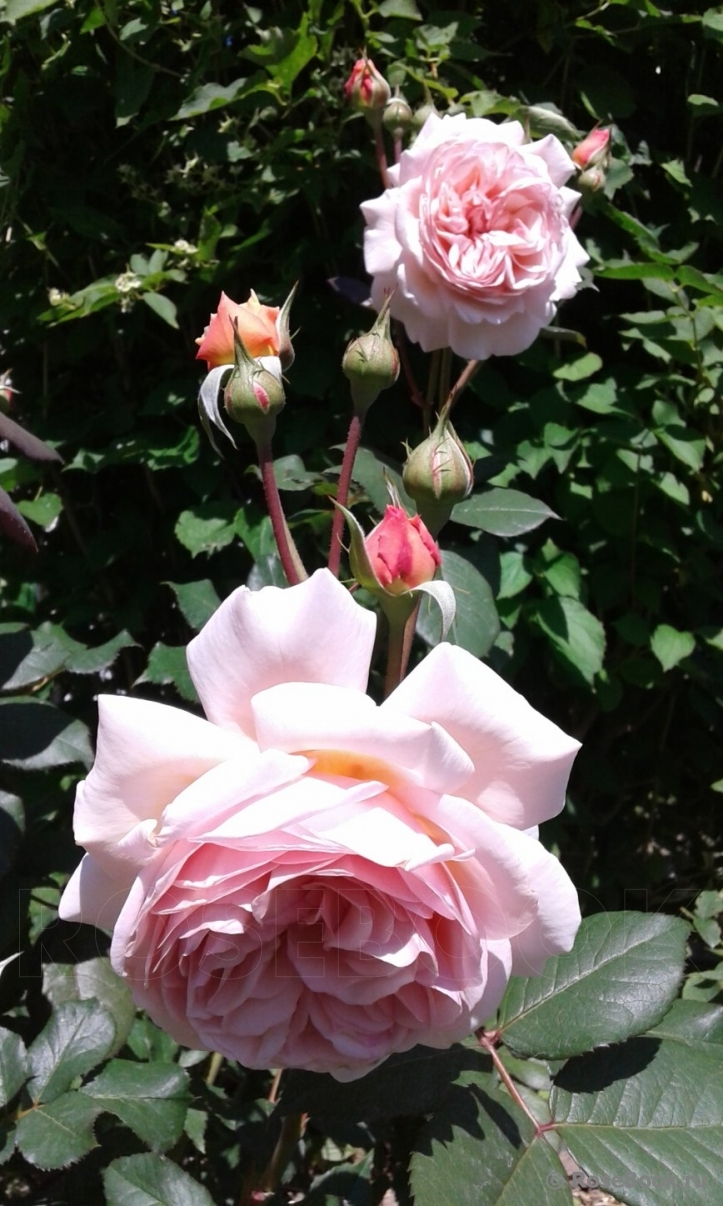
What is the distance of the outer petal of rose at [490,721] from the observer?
0.58m

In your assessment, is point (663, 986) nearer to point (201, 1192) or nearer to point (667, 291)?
point (201, 1192)

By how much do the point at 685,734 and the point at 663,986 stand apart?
1.38 metres

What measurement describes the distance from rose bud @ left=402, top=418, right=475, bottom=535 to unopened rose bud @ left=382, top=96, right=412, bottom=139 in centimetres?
80

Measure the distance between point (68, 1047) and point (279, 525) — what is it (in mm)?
605

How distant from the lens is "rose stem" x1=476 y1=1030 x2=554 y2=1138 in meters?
0.79

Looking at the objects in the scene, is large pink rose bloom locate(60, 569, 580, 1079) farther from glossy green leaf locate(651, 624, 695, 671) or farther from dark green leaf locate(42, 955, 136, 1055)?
glossy green leaf locate(651, 624, 695, 671)

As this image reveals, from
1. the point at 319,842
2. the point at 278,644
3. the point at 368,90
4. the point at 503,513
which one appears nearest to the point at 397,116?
the point at 368,90

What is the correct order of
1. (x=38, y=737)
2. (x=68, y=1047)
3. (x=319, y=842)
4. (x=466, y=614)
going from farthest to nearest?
(x=466, y=614) → (x=38, y=737) → (x=68, y=1047) → (x=319, y=842)

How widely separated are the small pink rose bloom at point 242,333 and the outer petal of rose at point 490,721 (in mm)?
465

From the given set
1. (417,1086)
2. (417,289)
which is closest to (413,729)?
(417,1086)

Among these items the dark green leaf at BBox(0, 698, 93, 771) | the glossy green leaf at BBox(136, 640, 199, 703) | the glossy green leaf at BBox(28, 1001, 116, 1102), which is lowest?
the glossy green leaf at BBox(28, 1001, 116, 1102)

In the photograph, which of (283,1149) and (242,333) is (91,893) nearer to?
(283,1149)

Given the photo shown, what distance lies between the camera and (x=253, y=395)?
88 centimetres

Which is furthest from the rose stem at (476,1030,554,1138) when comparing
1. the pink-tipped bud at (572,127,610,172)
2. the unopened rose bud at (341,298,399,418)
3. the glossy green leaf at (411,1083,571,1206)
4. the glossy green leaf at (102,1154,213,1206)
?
the pink-tipped bud at (572,127,610,172)
